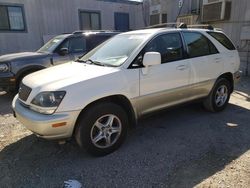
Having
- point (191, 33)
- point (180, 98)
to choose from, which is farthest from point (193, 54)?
point (180, 98)

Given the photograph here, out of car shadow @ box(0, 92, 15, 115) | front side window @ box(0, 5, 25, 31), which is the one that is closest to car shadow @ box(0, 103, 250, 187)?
car shadow @ box(0, 92, 15, 115)

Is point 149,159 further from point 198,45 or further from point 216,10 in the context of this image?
point 216,10

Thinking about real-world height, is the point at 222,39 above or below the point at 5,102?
above

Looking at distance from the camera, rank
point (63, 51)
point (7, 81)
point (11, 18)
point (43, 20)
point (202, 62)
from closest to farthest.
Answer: point (202, 62)
point (7, 81)
point (63, 51)
point (11, 18)
point (43, 20)

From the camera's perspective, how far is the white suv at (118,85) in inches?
113

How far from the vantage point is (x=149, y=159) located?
126 inches

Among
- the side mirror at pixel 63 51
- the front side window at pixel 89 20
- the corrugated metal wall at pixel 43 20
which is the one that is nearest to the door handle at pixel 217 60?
the side mirror at pixel 63 51

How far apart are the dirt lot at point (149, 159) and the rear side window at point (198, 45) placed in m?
1.31

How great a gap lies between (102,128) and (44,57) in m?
4.00

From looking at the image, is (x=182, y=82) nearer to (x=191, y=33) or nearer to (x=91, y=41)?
(x=191, y=33)

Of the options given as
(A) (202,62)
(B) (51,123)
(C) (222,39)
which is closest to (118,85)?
(B) (51,123)

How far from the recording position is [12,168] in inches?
122

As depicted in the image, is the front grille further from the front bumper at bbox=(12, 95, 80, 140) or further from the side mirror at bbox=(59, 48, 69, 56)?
the side mirror at bbox=(59, 48, 69, 56)

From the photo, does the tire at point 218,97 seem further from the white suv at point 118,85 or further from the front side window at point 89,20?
the front side window at point 89,20
